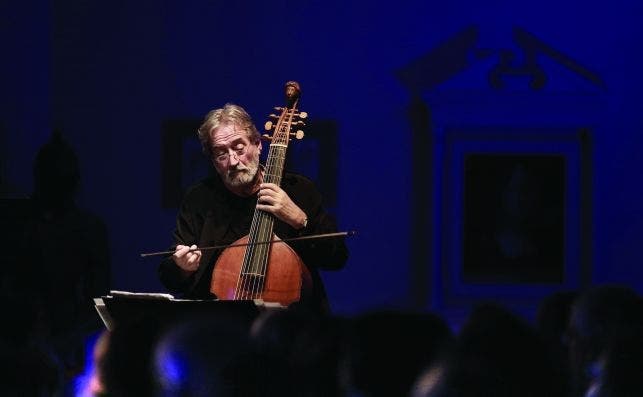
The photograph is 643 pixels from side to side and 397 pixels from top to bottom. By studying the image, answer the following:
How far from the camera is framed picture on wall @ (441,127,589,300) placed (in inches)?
244

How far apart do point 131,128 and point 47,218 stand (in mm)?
2630

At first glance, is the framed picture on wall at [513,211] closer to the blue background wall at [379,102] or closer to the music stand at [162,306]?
the blue background wall at [379,102]

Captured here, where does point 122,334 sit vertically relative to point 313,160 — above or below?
below

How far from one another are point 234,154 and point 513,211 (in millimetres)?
3565

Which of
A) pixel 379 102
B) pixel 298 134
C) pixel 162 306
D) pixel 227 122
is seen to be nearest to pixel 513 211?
pixel 379 102

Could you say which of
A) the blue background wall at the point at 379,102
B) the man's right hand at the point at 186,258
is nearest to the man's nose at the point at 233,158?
the man's right hand at the point at 186,258

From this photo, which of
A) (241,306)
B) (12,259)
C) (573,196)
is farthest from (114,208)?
(241,306)

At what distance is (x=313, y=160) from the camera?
20.4 feet

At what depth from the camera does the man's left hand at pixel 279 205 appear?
9.86 ft

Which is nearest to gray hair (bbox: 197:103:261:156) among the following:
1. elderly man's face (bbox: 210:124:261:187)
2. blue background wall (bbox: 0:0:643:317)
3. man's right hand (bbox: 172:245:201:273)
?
elderly man's face (bbox: 210:124:261:187)

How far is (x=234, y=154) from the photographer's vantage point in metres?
3.17

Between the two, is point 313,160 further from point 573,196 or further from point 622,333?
point 622,333

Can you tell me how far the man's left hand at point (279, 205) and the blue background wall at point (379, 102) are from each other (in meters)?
3.20

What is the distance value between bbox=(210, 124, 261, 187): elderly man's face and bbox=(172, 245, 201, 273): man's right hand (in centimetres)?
31
